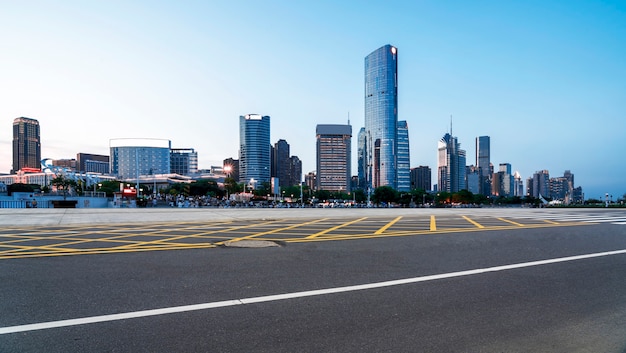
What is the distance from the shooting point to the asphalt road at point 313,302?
3.76m

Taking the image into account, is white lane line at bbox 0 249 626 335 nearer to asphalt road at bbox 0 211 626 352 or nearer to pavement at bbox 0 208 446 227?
asphalt road at bbox 0 211 626 352

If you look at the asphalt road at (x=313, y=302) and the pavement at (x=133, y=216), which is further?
the pavement at (x=133, y=216)

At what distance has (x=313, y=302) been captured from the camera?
5008 millimetres

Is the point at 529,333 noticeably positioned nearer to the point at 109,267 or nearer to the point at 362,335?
the point at 362,335

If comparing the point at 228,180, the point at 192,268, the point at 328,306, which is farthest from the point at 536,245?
the point at 228,180

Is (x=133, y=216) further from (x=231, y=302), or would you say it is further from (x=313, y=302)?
(x=313, y=302)

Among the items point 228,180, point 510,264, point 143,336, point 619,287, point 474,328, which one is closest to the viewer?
point 143,336

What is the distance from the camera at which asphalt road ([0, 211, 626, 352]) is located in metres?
3.76

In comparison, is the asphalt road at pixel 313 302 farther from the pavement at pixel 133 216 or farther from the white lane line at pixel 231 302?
the pavement at pixel 133 216

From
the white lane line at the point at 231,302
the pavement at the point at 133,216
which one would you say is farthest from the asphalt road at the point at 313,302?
the pavement at the point at 133,216

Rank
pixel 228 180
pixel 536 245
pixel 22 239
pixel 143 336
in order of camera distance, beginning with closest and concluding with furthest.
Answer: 1. pixel 143 336
2. pixel 536 245
3. pixel 22 239
4. pixel 228 180

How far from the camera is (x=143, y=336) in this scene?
12.6ft

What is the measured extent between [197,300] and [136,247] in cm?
567

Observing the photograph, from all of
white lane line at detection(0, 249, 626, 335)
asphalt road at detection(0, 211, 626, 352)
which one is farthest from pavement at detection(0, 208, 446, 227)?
white lane line at detection(0, 249, 626, 335)
